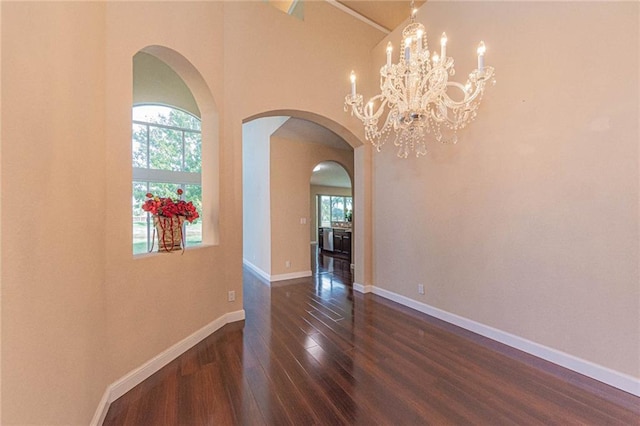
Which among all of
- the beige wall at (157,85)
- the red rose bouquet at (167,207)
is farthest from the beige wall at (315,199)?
the red rose bouquet at (167,207)

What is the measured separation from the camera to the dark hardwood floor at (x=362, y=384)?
157 centimetres

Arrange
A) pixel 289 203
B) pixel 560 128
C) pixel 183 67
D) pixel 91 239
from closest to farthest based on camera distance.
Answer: pixel 91 239 → pixel 560 128 → pixel 183 67 → pixel 289 203

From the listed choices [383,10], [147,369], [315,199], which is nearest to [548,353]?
[147,369]

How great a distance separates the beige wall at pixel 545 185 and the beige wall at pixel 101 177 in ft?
6.59

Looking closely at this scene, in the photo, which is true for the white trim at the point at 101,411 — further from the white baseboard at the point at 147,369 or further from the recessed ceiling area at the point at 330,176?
the recessed ceiling area at the point at 330,176

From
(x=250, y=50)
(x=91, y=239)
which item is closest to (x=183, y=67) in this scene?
(x=250, y=50)

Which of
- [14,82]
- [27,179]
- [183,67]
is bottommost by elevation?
[27,179]

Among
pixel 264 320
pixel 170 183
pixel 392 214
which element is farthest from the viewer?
pixel 170 183

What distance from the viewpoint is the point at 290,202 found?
512 centimetres

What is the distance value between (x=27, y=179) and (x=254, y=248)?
490 cm

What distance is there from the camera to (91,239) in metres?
1.52

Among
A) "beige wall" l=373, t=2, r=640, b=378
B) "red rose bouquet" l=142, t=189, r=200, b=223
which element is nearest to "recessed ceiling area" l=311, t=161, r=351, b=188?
"beige wall" l=373, t=2, r=640, b=378

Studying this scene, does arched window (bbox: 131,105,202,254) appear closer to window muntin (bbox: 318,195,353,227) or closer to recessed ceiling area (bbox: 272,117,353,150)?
recessed ceiling area (bbox: 272,117,353,150)

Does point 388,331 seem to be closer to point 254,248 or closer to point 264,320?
point 264,320
